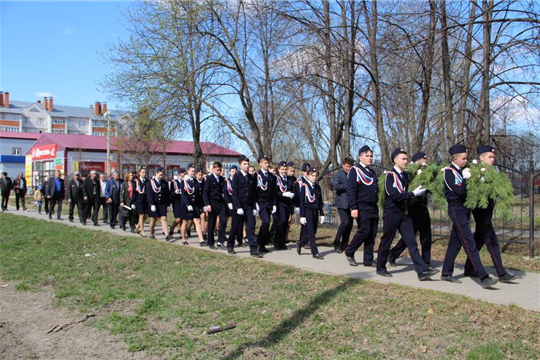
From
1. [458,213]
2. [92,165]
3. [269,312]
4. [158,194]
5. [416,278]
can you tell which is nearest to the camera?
[269,312]

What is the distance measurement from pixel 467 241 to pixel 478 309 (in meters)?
1.60

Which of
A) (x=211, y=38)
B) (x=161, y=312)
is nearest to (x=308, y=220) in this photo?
(x=161, y=312)

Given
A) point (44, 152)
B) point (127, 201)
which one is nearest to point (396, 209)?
point (127, 201)

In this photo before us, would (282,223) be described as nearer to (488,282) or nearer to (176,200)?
(176,200)

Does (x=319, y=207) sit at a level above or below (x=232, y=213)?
above

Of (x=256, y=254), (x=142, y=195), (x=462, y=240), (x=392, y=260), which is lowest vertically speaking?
(x=256, y=254)

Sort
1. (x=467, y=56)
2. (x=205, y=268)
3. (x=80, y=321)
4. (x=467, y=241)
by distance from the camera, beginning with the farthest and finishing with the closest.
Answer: (x=467, y=56) < (x=205, y=268) < (x=467, y=241) < (x=80, y=321)

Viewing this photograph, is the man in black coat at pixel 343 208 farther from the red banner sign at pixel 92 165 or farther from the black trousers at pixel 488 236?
the red banner sign at pixel 92 165

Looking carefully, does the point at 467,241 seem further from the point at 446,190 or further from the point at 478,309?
the point at 478,309

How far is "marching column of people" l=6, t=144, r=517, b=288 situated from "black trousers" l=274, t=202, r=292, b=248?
0.08 ft

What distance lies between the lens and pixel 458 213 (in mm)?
7465

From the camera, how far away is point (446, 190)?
25.0ft

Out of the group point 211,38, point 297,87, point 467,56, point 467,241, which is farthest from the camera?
point 211,38

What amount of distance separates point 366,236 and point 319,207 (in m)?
2.11
